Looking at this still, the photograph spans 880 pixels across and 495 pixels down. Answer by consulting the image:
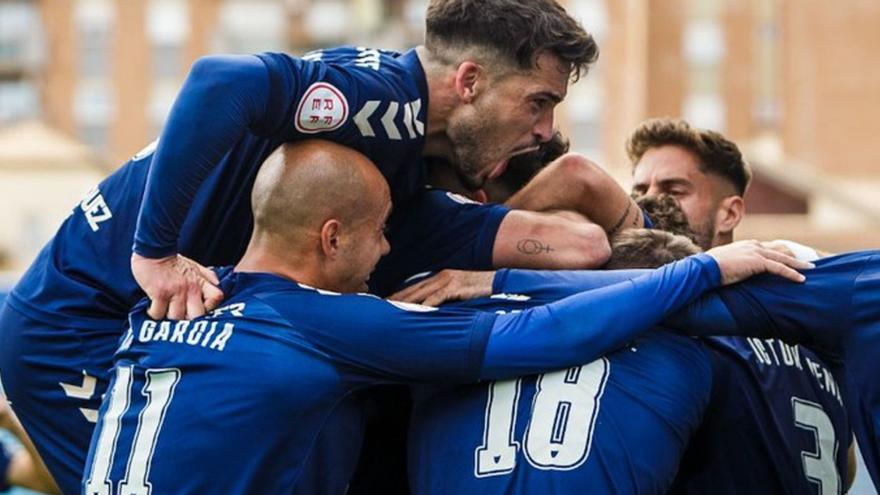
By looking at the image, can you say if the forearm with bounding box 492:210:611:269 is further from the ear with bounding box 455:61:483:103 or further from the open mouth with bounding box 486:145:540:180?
the ear with bounding box 455:61:483:103

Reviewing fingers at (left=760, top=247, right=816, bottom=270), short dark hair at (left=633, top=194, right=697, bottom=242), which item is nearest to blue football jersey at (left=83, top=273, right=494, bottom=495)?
fingers at (left=760, top=247, right=816, bottom=270)

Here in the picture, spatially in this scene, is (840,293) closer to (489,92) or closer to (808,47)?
(489,92)

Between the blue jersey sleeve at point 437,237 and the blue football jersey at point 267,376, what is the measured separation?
554 mm

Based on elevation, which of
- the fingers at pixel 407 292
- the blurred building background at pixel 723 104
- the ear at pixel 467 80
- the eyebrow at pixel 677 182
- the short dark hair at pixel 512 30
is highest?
the short dark hair at pixel 512 30

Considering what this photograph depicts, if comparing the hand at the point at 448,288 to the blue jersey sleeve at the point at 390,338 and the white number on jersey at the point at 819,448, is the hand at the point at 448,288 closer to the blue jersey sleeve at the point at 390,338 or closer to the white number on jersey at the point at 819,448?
the blue jersey sleeve at the point at 390,338

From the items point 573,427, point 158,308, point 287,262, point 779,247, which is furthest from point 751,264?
point 158,308

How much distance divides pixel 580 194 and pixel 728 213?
56.8 inches

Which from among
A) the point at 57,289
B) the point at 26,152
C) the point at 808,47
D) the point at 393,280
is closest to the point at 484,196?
the point at 393,280

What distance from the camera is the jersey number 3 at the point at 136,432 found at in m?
4.95

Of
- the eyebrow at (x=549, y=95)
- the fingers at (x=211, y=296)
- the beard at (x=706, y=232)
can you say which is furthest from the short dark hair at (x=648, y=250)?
the beard at (x=706, y=232)

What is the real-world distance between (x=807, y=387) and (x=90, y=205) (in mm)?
2071

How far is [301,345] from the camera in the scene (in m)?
4.94

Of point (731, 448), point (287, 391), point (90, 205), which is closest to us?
point (287, 391)

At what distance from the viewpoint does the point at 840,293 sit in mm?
5047
